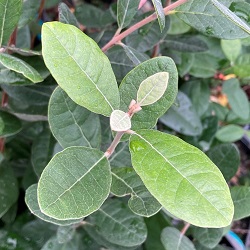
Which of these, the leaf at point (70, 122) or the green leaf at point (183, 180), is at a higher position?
the green leaf at point (183, 180)

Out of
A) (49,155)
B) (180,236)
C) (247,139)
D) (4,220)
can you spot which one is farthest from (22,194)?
(247,139)

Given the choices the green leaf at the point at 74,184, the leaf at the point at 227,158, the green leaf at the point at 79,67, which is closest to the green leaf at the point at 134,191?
the green leaf at the point at 74,184

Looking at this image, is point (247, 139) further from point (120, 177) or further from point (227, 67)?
point (120, 177)

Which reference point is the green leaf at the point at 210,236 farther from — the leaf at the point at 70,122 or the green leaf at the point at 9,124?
the green leaf at the point at 9,124

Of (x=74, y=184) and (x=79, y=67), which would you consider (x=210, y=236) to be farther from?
(x=79, y=67)

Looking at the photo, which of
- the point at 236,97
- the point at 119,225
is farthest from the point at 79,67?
A: the point at 236,97

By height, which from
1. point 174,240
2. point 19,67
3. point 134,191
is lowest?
point 174,240
